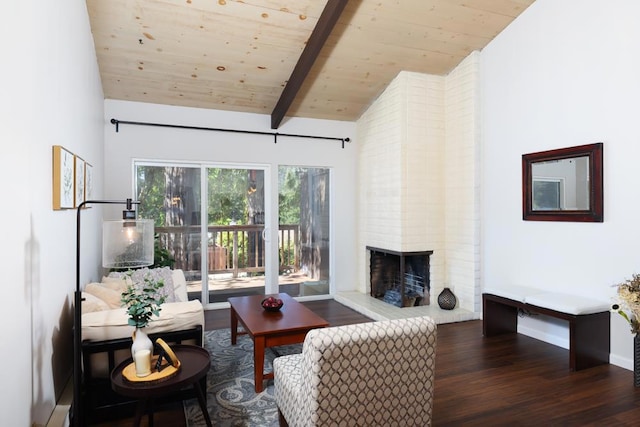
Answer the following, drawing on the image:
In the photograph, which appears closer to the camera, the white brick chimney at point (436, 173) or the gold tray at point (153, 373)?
the gold tray at point (153, 373)

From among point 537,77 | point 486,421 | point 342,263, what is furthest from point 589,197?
point 342,263

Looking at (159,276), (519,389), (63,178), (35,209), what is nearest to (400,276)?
(519,389)

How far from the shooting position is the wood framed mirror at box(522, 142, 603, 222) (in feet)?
11.1

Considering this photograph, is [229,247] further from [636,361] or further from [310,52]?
[636,361]

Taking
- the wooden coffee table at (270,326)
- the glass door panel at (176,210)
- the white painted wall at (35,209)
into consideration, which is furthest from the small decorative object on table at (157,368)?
the glass door panel at (176,210)

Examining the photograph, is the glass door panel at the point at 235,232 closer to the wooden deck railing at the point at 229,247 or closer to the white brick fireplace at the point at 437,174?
the wooden deck railing at the point at 229,247

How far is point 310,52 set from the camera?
3.98 meters

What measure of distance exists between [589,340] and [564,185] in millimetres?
1378

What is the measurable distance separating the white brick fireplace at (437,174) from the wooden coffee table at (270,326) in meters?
2.01

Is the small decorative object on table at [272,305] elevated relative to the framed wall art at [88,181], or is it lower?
lower

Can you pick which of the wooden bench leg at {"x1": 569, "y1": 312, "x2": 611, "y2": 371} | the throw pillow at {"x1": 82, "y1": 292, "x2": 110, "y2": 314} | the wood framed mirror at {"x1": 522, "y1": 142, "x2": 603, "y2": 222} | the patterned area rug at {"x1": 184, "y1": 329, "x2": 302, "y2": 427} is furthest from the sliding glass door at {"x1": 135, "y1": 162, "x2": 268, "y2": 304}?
the wooden bench leg at {"x1": 569, "y1": 312, "x2": 611, "y2": 371}

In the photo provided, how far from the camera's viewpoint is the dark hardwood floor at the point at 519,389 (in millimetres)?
2455

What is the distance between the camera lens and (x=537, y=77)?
3.92 meters

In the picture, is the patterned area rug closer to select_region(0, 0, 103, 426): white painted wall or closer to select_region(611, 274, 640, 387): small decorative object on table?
select_region(0, 0, 103, 426): white painted wall
